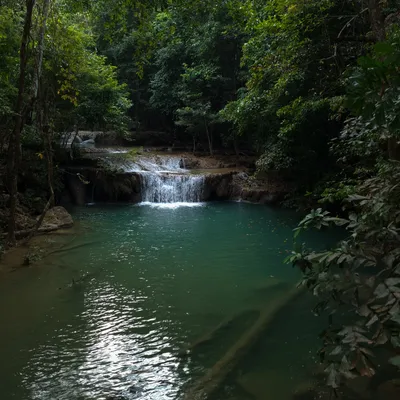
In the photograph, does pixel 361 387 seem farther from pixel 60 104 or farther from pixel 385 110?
pixel 60 104

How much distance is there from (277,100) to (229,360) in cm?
911

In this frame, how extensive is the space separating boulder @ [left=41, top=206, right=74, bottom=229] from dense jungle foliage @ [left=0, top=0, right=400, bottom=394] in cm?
105

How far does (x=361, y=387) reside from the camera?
3750 mm

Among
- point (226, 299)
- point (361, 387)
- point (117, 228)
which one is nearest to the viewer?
point (361, 387)

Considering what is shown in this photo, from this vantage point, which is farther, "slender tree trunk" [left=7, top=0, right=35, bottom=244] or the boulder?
the boulder

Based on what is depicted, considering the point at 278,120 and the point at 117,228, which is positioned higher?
the point at 278,120

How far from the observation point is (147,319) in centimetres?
550

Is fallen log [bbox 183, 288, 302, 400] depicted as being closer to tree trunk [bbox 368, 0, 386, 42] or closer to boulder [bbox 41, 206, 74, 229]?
tree trunk [bbox 368, 0, 386, 42]

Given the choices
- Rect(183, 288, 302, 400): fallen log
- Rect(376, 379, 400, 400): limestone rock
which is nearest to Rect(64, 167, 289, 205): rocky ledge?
Rect(183, 288, 302, 400): fallen log

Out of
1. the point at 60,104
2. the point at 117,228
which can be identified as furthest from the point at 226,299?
the point at 60,104

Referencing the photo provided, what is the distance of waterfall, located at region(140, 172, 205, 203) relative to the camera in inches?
654

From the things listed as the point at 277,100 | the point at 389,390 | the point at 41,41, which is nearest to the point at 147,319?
the point at 389,390

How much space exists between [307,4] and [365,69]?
7.47 metres

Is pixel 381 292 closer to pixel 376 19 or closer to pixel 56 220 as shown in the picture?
pixel 376 19
